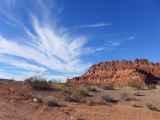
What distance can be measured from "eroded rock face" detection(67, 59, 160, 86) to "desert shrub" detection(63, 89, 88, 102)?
5454 centimetres

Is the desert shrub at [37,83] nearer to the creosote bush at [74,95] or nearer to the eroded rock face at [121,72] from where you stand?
the creosote bush at [74,95]

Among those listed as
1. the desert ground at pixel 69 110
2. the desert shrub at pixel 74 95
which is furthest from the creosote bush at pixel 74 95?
the desert ground at pixel 69 110

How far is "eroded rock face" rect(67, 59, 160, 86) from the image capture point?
84000mm

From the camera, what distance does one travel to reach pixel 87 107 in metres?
21.0

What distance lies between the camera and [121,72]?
91.8 metres

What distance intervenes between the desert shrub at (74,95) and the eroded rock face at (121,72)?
54545 mm

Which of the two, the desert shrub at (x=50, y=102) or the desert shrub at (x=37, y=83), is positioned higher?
the desert shrub at (x=37, y=83)

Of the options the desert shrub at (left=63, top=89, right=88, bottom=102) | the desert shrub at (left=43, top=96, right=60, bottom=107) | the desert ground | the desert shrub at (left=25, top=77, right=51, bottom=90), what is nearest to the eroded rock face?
the desert shrub at (left=25, top=77, right=51, bottom=90)

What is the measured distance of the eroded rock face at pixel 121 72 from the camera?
8400 cm

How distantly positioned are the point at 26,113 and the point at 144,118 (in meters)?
6.33

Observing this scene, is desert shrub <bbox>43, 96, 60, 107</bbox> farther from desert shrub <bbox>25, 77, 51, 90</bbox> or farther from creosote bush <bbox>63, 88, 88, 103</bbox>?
desert shrub <bbox>25, 77, 51, 90</bbox>

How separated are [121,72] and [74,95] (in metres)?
68.4

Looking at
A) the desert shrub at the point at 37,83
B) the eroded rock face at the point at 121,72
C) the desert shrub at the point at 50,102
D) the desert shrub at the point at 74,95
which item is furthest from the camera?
the eroded rock face at the point at 121,72

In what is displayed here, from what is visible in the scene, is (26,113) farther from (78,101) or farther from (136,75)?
(136,75)
